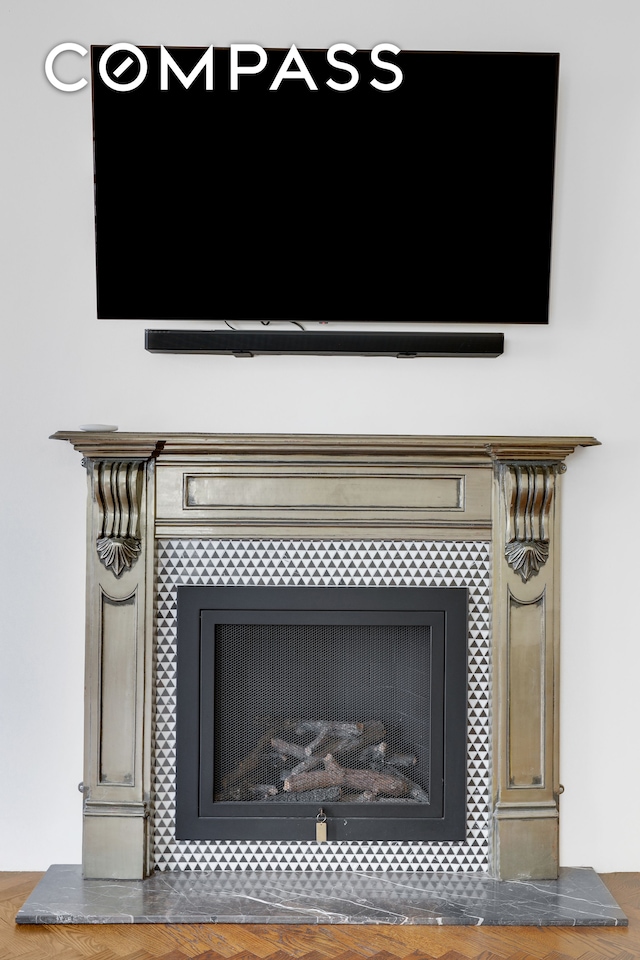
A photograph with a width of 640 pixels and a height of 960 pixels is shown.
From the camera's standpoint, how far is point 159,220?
2461 mm

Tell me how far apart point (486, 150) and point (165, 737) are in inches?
78.3

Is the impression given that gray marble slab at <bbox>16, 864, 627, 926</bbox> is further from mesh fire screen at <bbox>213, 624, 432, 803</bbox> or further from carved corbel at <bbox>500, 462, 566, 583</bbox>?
carved corbel at <bbox>500, 462, 566, 583</bbox>

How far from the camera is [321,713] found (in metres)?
2.55

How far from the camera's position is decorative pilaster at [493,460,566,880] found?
2473 millimetres

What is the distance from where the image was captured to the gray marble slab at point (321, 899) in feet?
7.39

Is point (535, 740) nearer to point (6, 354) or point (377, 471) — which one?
point (377, 471)

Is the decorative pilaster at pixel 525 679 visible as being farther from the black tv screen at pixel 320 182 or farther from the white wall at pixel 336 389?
the black tv screen at pixel 320 182

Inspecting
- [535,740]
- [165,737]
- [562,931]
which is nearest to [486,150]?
[535,740]

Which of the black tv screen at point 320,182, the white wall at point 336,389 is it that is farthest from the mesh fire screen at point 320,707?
the black tv screen at point 320,182

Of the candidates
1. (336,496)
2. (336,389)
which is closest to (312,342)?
(336,389)

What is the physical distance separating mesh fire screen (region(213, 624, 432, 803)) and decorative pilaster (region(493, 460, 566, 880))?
8.9 inches

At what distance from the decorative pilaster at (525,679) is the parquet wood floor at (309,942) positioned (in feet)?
0.85

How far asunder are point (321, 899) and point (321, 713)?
19.9 inches

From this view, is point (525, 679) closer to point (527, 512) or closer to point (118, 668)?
point (527, 512)
